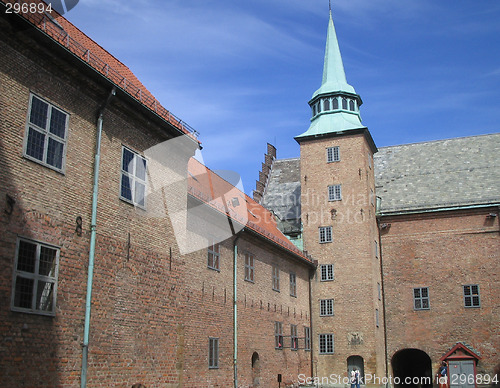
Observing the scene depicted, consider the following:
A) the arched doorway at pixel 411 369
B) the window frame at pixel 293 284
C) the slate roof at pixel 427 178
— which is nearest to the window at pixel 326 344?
the window frame at pixel 293 284

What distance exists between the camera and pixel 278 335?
28.7 m

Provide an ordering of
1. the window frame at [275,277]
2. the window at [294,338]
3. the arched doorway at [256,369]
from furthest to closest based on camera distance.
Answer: the window at [294,338] → the window frame at [275,277] → the arched doorway at [256,369]

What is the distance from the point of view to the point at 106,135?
47.8 ft

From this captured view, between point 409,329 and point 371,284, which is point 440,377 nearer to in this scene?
point 409,329

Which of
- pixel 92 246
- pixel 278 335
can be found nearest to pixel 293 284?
pixel 278 335

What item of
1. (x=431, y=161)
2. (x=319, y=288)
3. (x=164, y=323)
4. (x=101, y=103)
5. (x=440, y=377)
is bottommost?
(x=440, y=377)

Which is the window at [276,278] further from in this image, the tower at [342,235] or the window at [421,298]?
A: the window at [421,298]

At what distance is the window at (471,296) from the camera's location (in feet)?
110

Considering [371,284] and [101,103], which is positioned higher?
[101,103]

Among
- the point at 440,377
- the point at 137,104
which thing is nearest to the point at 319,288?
the point at 440,377

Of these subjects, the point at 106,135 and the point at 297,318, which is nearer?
the point at 106,135

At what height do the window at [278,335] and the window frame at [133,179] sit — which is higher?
the window frame at [133,179]

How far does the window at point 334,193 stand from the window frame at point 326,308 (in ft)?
20.5

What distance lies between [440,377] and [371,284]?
6.31 metres
